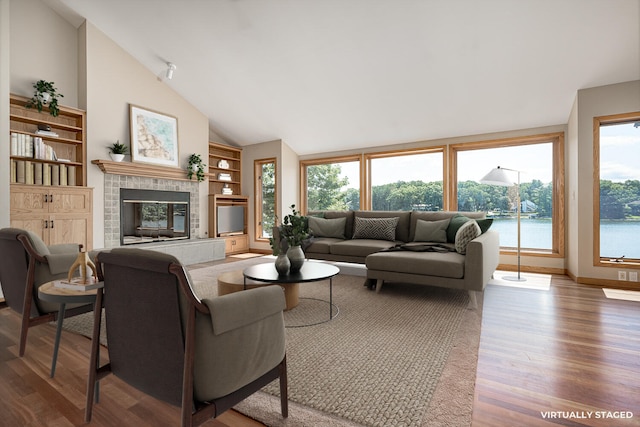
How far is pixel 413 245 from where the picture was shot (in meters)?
3.91

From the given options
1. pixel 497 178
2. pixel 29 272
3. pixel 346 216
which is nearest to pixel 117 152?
pixel 29 272

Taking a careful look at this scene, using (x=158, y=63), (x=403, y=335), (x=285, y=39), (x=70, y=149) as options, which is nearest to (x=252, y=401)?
(x=403, y=335)

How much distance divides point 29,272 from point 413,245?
346 cm

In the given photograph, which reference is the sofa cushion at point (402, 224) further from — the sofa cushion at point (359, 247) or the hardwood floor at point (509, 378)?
the hardwood floor at point (509, 378)

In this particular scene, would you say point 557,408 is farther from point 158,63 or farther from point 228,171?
point 228,171

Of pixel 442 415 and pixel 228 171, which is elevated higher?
pixel 228 171

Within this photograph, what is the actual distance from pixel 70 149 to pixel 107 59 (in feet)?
4.79

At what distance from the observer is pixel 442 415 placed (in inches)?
59.2

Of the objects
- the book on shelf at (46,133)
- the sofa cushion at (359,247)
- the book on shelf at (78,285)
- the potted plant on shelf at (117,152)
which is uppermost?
the book on shelf at (46,133)

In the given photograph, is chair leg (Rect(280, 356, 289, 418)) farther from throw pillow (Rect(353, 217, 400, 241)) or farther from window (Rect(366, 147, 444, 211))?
window (Rect(366, 147, 444, 211))

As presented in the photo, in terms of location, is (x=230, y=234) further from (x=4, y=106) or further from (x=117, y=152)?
(x=4, y=106)

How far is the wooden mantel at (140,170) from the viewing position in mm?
4801

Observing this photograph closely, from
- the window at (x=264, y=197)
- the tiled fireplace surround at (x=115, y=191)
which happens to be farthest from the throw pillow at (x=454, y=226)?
the tiled fireplace surround at (x=115, y=191)

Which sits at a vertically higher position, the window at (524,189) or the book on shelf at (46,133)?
the book on shelf at (46,133)
